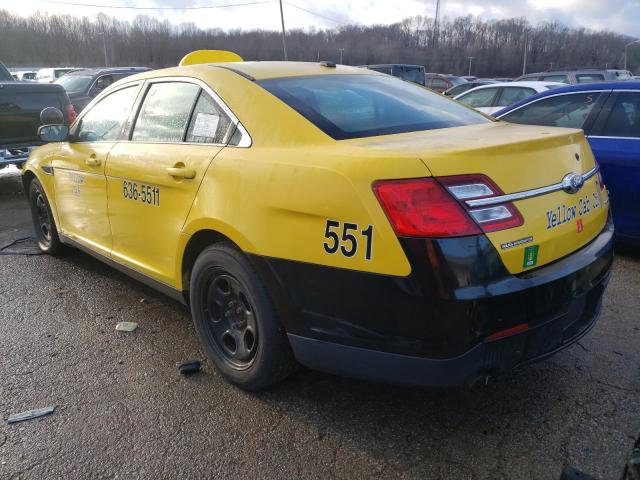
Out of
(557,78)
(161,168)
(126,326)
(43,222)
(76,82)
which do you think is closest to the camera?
(161,168)

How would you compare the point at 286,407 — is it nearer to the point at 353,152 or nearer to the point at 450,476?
the point at 450,476

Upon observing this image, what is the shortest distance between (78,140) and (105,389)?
2026mm

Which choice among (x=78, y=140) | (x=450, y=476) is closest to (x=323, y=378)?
(x=450, y=476)

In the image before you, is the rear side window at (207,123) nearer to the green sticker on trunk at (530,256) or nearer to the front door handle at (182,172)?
the front door handle at (182,172)

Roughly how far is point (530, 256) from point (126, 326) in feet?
8.31

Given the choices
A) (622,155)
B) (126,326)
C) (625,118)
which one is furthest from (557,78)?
(126,326)

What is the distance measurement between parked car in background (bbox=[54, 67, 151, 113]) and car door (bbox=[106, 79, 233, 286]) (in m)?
10.5

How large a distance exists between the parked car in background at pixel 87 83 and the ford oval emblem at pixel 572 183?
12.5 m

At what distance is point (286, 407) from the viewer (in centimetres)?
259

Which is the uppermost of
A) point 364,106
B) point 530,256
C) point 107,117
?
point 364,106

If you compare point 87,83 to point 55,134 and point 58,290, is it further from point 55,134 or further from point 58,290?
point 58,290

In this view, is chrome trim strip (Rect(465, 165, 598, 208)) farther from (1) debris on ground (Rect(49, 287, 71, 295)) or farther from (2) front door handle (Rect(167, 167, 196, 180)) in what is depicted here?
(1) debris on ground (Rect(49, 287, 71, 295))

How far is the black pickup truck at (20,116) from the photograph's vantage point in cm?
720

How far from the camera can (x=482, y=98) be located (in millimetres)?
10148
